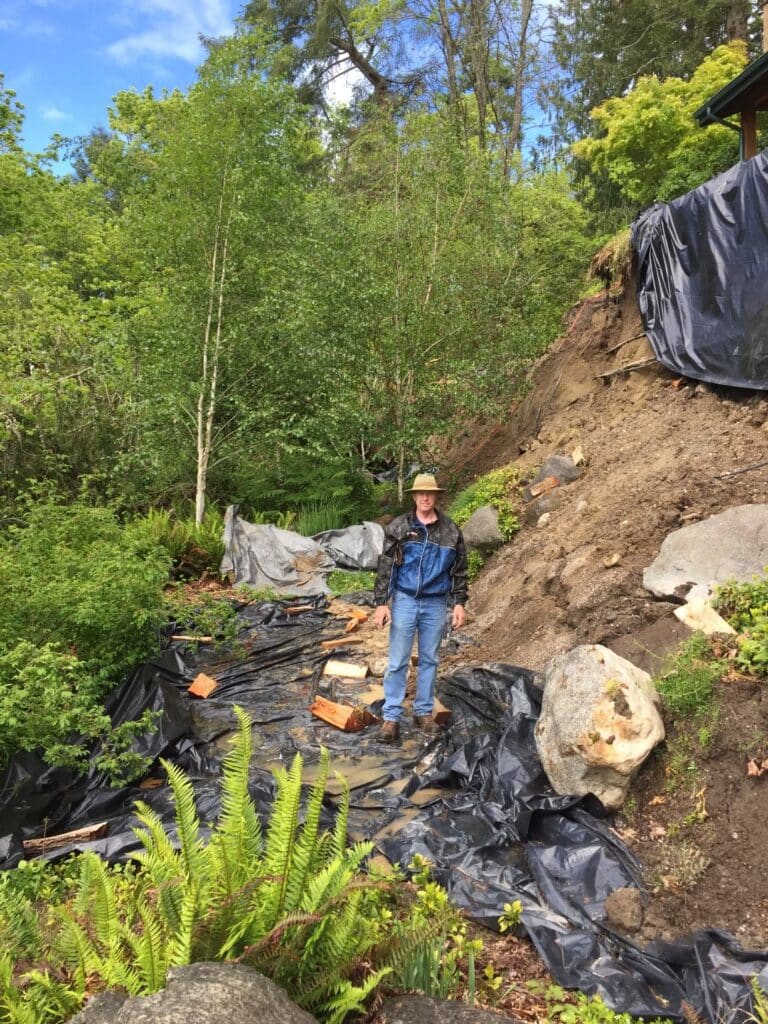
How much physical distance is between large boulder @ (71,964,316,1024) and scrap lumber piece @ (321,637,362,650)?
4.93m

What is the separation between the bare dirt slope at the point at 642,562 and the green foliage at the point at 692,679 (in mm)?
93

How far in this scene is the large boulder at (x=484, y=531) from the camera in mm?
8125

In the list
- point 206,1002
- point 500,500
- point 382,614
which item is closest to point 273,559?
point 500,500

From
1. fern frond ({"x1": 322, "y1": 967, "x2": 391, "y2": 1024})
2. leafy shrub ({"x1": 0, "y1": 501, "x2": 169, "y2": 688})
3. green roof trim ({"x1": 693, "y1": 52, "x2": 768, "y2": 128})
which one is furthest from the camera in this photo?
green roof trim ({"x1": 693, "y1": 52, "x2": 768, "y2": 128})

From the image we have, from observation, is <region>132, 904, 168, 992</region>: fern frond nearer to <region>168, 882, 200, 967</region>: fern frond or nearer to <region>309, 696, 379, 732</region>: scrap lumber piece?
<region>168, 882, 200, 967</region>: fern frond

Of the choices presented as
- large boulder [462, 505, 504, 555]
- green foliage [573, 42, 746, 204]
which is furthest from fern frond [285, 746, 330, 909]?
green foliage [573, 42, 746, 204]

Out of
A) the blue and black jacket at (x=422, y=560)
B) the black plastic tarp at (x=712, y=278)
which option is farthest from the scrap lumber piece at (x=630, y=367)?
the blue and black jacket at (x=422, y=560)

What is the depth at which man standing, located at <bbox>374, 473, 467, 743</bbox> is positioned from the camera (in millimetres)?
4621

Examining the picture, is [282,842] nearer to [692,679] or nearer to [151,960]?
[151,960]

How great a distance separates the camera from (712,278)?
7359mm

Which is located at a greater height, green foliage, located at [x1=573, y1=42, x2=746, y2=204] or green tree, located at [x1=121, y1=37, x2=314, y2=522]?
green foliage, located at [x1=573, y1=42, x2=746, y2=204]

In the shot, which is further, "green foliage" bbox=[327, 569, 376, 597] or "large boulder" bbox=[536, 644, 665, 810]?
"green foliage" bbox=[327, 569, 376, 597]

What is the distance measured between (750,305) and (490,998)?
6.74 metres

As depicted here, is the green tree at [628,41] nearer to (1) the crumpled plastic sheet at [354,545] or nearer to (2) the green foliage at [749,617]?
(1) the crumpled plastic sheet at [354,545]
